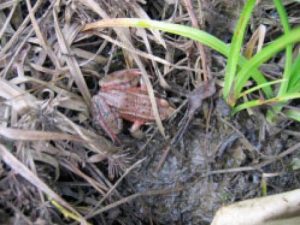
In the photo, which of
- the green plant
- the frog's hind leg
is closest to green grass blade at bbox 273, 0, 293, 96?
the green plant

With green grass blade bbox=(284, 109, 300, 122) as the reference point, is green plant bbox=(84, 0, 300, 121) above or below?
above

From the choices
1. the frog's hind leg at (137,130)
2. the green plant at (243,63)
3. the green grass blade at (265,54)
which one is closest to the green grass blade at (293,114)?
the green plant at (243,63)

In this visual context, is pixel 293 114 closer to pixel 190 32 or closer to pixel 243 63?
pixel 243 63

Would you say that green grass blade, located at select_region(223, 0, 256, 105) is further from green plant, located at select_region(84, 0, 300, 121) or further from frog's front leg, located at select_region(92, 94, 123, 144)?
frog's front leg, located at select_region(92, 94, 123, 144)

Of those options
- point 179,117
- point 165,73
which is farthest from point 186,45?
point 179,117

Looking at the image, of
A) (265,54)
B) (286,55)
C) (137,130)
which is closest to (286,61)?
(286,55)

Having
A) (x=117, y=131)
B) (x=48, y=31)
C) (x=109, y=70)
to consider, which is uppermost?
(x=48, y=31)

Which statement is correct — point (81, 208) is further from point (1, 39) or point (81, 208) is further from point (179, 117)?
point (1, 39)
